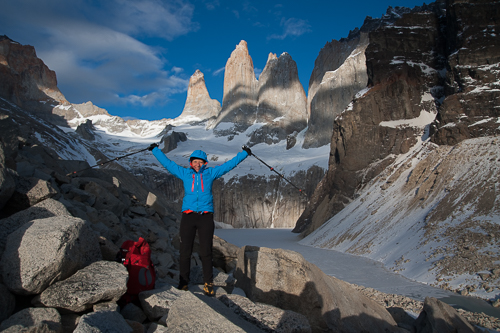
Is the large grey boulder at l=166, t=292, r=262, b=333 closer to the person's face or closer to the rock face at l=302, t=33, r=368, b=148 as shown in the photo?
the person's face

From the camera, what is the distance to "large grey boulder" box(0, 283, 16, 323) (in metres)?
3.11

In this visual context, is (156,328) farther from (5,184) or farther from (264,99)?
(264,99)

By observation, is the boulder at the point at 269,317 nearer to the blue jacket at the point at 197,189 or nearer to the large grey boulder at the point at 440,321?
the blue jacket at the point at 197,189

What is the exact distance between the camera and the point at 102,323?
9.55 ft

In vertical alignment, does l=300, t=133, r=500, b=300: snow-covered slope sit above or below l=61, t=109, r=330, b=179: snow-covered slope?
below

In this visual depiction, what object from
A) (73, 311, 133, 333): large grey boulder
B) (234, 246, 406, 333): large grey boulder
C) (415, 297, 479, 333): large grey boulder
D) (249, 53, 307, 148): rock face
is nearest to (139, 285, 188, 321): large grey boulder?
(73, 311, 133, 333): large grey boulder

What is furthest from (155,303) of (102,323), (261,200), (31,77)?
(31,77)

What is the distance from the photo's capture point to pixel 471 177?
15.1 meters

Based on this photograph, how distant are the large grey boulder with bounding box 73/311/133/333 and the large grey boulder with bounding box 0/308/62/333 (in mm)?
278

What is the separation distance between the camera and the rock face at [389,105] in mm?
25391

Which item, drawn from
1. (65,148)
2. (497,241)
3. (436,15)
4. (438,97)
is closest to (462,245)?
(497,241)

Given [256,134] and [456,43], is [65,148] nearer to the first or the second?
[456,43]

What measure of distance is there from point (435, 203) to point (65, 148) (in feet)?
147

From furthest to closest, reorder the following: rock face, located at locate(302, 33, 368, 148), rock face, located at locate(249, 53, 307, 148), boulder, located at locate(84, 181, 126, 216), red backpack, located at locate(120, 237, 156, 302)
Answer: rock face, located at locate(249, 53, 307, 148) < rock face, located at locate(302, 33, 368, 148) < boulder, located at locate(84, 181, 126, 216) < red backpack, located at locate(120, 237, 156, 302)
